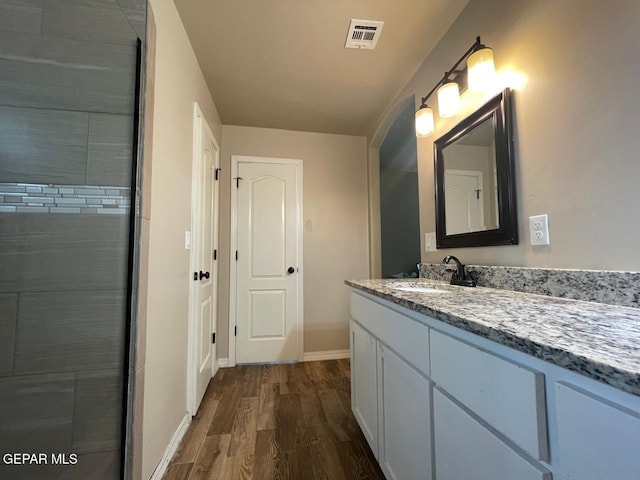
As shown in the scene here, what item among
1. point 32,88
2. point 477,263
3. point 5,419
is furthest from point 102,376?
point 477,263

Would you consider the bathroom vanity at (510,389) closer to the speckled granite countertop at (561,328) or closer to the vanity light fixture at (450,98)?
the speckled granite countertop at (561,328)

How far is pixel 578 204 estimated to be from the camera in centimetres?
92

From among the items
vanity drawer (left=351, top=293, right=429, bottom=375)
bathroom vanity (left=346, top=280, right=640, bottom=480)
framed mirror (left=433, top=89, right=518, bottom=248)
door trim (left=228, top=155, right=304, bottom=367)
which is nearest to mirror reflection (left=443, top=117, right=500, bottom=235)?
framed mirror (left=433, top=89, right=518, bottom=248)

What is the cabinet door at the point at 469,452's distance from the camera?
53cm

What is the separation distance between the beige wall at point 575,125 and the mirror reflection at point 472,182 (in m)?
0.14

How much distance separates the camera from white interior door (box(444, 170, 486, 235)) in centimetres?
140

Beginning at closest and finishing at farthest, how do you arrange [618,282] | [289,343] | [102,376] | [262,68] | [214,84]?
[618,282], [102,376], [262,68], [214,84], [289,343]

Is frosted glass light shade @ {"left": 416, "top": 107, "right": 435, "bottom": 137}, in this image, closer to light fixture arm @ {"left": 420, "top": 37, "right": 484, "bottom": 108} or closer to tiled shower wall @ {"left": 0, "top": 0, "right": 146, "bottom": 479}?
light fixture arm @ {"left": 420, "top": 37, "right": 484, "bottom": 108}

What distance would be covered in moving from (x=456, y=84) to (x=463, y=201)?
0.65m

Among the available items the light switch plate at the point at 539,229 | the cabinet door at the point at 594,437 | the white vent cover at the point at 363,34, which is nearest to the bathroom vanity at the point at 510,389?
the cabinet door at the point at 594,437

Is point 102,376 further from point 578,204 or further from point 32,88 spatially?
point 578,204

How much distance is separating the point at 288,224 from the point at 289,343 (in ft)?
4.04

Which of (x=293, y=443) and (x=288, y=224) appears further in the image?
(x=288, y=224)

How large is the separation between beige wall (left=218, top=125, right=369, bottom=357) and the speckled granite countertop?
6.30 feet
